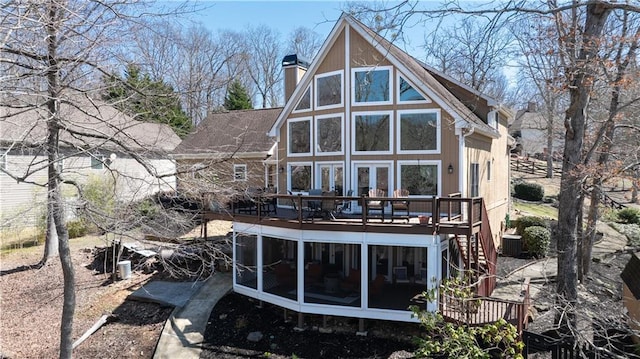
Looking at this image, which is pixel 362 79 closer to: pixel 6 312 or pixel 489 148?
pixel 489 148

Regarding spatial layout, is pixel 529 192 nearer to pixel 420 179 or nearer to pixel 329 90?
pixel 420 179

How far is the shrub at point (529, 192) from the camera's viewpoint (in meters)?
32.8

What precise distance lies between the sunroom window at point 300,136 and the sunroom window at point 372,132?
2.12m

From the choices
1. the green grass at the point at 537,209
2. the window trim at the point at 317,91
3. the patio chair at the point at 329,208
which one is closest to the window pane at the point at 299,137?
the window trim at the point at 317,91

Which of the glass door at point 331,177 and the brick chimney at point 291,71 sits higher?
the brick chimney at point 291,71

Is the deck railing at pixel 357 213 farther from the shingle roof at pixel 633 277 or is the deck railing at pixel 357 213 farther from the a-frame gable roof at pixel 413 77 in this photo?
the shingle roof at pixel 633 277

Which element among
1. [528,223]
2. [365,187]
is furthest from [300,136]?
[528,223]

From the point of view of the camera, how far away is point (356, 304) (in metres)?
11.6

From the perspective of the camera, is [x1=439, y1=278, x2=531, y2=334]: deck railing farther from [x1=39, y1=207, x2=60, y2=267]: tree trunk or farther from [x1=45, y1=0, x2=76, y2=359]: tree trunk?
[x1=39, y1=207, x2=60, y2=267]: tree trunk

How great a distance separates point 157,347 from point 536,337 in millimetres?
9552

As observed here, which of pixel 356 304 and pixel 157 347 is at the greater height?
pixel 356 304

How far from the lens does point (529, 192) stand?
32969mm

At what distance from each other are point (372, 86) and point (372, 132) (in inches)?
62.7

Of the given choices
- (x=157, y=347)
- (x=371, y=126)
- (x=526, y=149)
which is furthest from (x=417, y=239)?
(x=526, y=149)
